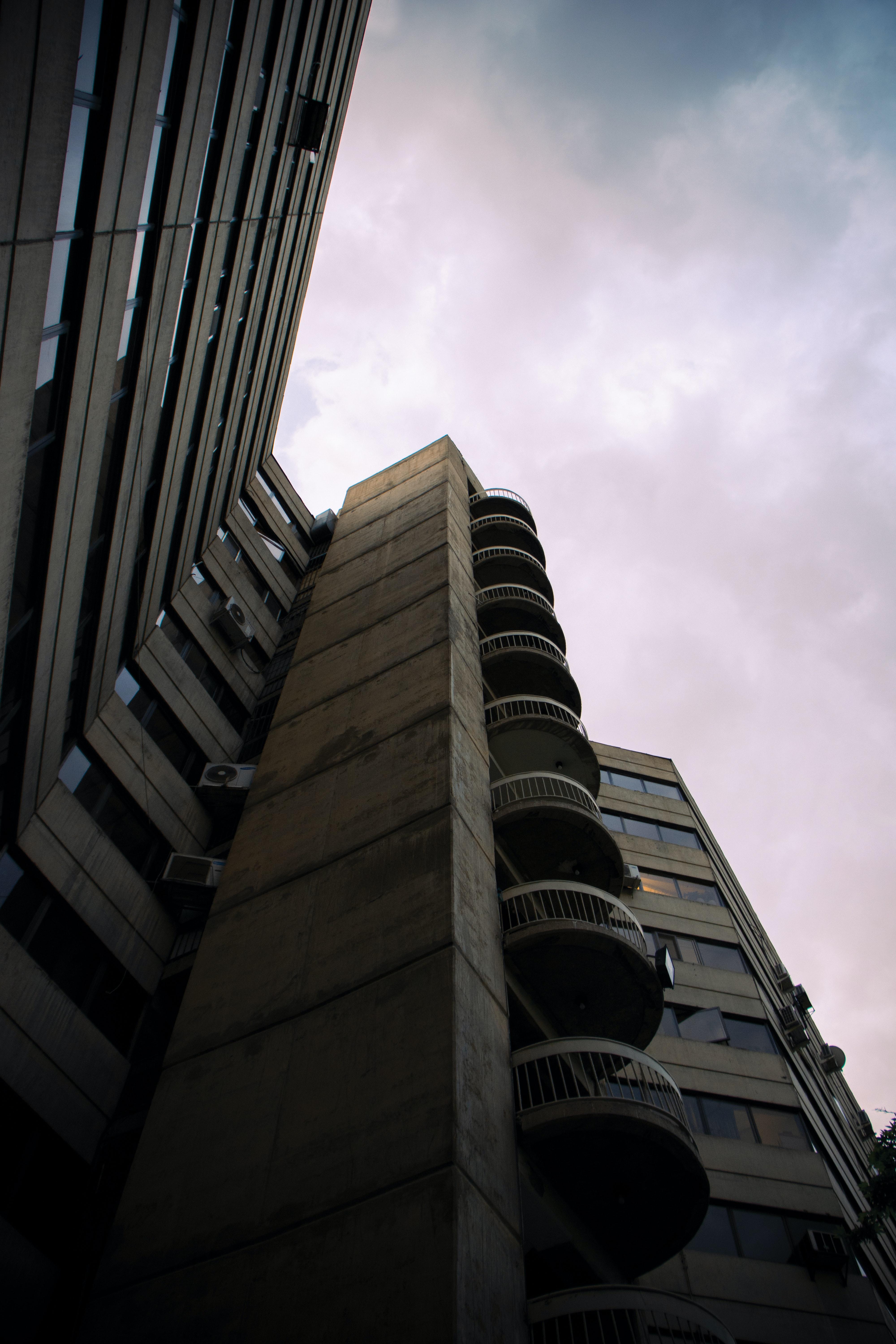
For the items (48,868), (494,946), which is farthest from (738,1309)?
(48,868)

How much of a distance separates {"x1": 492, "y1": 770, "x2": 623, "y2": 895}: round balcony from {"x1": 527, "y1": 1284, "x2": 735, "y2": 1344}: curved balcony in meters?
7.04

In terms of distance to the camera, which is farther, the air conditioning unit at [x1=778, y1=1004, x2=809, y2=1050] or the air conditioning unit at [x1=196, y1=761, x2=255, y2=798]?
the air conditioning unit at [x1=778, y1=1004, x2=809, y2=1050]

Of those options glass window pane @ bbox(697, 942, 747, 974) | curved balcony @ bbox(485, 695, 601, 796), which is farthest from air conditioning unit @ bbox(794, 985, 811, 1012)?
curved balcony @ bbox(485, 695, 601, 796)

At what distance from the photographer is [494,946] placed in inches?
458

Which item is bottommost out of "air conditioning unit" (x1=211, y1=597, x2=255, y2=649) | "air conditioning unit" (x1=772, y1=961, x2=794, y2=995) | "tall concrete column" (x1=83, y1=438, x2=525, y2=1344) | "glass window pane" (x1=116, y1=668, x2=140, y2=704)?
"tall concrete column" (x1=83, y1=438, x2=525, y2=1344)

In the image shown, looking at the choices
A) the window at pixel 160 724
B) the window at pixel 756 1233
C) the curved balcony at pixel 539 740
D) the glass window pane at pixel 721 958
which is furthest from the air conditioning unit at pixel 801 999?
the window at pixel 160 724

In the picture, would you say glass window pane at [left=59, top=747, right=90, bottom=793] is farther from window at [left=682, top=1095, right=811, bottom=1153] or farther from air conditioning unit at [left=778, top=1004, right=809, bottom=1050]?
air conditioning unit at [left=778, top=1004, right=809, bottom=1050]

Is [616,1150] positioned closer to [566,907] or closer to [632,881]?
[566,907]

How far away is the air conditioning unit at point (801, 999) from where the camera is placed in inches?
904

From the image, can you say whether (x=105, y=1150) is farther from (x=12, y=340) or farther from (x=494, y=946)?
(x=12, y=340)

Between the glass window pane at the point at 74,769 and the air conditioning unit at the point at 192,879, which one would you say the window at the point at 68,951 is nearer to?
the air conditioning unit at the point at 192,879

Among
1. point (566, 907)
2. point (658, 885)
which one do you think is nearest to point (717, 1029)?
point (658, 885)

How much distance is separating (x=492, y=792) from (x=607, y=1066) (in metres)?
5.06

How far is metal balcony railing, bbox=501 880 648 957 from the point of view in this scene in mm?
12836
